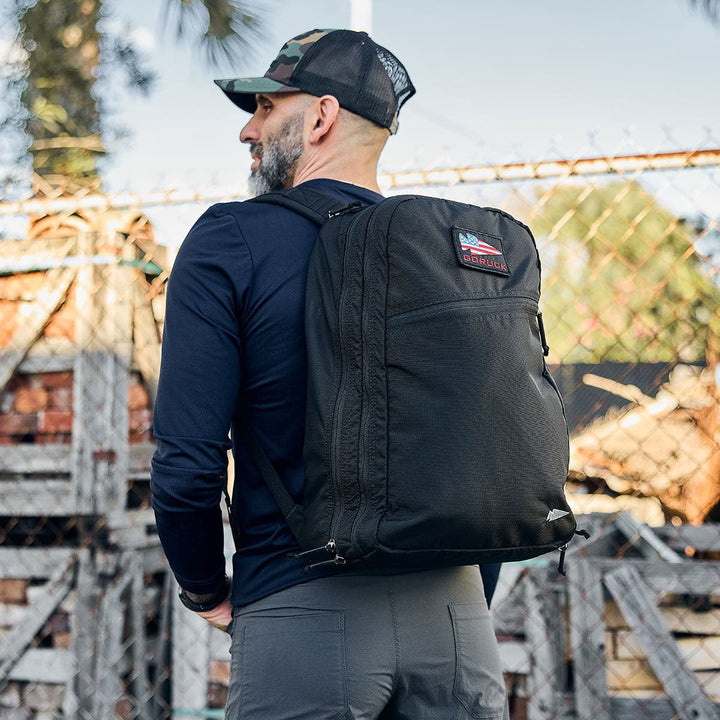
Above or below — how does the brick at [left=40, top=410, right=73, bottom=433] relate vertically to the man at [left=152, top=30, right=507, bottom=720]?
above

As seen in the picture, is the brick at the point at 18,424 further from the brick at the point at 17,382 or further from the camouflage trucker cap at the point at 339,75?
the camouflage trucker cap at the point at 339,75

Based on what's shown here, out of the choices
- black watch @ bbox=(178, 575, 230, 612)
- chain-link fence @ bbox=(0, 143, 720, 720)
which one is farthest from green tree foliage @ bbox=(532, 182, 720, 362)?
black watch @ bbox=(178, 575, 230, 612)

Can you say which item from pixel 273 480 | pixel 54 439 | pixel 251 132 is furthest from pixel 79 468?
pixel 273 480

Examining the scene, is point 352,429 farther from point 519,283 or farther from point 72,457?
point 72,457

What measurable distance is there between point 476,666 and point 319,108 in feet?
3.28

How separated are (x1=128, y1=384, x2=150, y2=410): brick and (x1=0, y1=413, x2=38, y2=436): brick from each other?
392 millimetres

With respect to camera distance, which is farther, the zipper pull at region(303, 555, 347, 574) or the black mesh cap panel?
the black mesh cap panel

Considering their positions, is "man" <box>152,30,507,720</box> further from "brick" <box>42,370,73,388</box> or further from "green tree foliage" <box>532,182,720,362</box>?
"brick" <box>42,370,73,388</box>

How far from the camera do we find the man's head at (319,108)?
152 cm

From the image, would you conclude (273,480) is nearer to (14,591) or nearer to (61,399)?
(61,399)

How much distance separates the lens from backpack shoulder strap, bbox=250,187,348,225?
4.50 feet

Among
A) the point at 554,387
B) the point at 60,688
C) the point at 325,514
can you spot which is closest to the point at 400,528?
the point at 325,514

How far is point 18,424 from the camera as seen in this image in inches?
136

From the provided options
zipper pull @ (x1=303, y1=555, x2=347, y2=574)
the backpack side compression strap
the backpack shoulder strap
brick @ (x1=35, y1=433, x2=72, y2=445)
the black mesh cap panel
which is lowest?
zipper pull @ (x1=303, y1=555, x2=347, y2=574)
